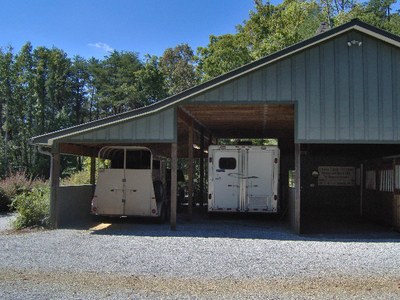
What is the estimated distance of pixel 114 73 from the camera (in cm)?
5747

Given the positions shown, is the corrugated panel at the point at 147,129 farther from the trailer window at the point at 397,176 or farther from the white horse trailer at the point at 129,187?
the trailer window at the point at 397,176

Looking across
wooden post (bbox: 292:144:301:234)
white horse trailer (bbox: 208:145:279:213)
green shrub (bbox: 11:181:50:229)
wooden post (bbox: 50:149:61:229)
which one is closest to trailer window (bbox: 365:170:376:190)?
white horse trailer (bbox: 208:145:279:213)

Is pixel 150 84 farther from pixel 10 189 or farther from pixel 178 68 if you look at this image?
pixel 10 189

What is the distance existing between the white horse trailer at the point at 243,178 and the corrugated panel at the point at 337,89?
3.81 metres

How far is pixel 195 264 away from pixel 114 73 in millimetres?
50995

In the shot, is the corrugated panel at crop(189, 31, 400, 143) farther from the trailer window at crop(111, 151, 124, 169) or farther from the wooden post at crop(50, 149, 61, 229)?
the wooden post at crop(50, 149, 61, 229)

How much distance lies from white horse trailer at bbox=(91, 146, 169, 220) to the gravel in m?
1.30

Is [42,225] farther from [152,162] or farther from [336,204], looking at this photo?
[336,204]

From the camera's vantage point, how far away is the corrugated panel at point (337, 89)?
41.9 feet

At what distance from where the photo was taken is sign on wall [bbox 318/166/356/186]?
2347cm

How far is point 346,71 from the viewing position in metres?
12.9

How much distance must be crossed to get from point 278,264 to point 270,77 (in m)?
5.76

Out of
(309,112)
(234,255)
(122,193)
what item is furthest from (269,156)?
(234,255)

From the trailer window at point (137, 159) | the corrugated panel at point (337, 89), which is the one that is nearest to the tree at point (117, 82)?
the trailer window at point (137, 159)
